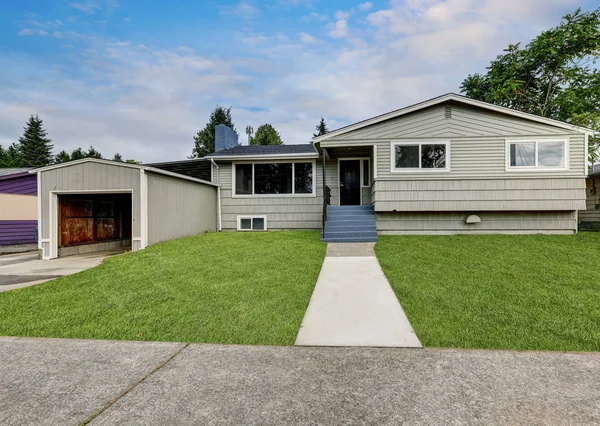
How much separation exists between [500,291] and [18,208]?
55.6 feet

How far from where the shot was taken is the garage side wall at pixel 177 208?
829cm

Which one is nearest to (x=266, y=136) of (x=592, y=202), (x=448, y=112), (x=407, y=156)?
(x=407, y=156)

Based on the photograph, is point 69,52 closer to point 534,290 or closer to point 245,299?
point 245,299

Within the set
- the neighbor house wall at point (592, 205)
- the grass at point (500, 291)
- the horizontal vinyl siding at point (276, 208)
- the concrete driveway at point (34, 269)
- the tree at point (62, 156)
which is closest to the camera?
the grass at point (500, 291)

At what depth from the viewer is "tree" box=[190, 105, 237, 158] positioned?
124 feet

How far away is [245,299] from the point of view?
427cm

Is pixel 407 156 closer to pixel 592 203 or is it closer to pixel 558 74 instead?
pixel 592 203

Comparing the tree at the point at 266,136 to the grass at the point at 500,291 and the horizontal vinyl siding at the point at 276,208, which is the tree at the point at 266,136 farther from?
the grass at the point at 500,291

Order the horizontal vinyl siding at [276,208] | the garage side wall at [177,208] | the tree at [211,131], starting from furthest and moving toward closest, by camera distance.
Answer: the tree at [211,131] → the horizontal vinyl siding at [276,208] → the garage side wall at [177,208]

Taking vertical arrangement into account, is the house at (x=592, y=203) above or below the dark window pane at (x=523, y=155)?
below

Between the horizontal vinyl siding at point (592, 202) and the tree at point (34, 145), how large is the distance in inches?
2411

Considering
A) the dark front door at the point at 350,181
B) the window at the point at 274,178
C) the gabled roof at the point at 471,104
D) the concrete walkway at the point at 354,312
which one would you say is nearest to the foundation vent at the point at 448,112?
the gabled roof at the point at 471,104

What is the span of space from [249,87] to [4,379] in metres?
21.3

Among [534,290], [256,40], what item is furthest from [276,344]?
[256,40]
